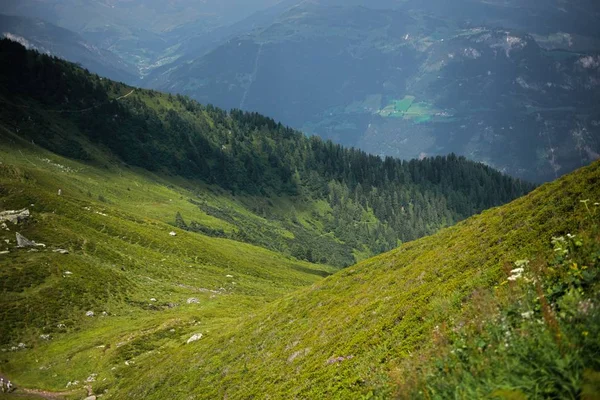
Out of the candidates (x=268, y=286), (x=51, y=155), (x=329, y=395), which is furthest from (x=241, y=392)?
(x=51, y=155)

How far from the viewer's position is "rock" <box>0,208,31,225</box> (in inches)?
3209

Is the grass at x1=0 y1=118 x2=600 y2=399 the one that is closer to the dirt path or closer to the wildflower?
the dirt path

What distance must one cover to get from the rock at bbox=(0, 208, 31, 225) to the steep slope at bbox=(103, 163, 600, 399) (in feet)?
219

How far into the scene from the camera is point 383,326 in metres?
17.3

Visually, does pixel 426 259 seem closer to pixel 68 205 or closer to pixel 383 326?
pixel 383 326

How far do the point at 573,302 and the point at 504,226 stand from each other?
38.7ft

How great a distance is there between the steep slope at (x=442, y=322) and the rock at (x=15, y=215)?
66.6 meters

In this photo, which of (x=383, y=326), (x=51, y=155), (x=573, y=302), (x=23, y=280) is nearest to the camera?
(x=573, y=302)

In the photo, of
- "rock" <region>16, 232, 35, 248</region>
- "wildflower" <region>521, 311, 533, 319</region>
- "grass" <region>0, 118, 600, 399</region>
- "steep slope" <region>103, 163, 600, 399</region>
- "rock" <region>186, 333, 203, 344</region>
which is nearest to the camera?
"steep slope" <region>103, 163, 600, 399</region>

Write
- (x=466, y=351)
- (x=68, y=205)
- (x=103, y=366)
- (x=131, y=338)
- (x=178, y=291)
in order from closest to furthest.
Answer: (x=466, y=351) < (x=103, y=366) < (x=131, y=338) < (x=178, y=291) < (x=68, y=205)

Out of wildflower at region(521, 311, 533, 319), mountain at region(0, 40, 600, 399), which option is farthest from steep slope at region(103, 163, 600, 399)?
wildflower at region(521, 311, 533, 319)

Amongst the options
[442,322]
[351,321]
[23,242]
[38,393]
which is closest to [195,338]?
[38,393]

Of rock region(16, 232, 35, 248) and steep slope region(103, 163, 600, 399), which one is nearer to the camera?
steep slope region(103, 163, 600, 399)

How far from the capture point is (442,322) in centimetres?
1377
